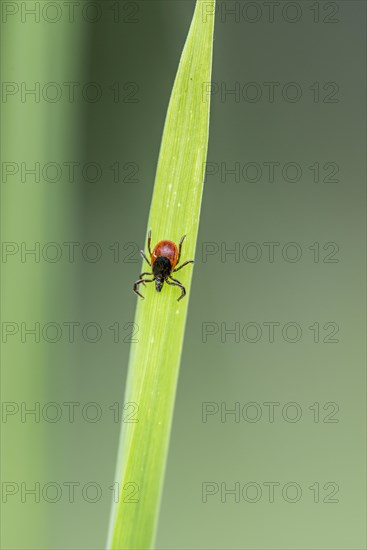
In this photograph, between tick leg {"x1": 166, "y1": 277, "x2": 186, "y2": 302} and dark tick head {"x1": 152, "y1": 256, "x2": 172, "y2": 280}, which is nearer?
tick leg {"x1": 166, "y1": 277, "x2": 186, "y2": 302}

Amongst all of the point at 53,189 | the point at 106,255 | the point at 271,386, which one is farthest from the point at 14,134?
the point at 271,386

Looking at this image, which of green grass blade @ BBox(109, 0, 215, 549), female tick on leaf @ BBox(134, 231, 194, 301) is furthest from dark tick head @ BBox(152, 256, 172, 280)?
green grass blade @ BBox(109, 0, 215, 549)

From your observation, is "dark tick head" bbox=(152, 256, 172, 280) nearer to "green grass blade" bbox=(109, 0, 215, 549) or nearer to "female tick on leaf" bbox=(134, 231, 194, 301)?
"female tick on leaf" bbox=(134, 231, 194, 301)

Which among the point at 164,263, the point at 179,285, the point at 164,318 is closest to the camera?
the point at 164,318

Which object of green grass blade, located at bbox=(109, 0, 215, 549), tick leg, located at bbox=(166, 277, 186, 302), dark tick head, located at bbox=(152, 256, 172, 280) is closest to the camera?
green grass blade, located at bbox=(109, 0, 215, 549)

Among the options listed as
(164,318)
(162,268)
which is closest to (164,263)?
(162,268)

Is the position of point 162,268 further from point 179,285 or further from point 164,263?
point 179,285

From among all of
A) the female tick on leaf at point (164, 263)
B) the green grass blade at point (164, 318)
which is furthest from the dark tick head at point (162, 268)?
the green grass blade at point (164, 318)
